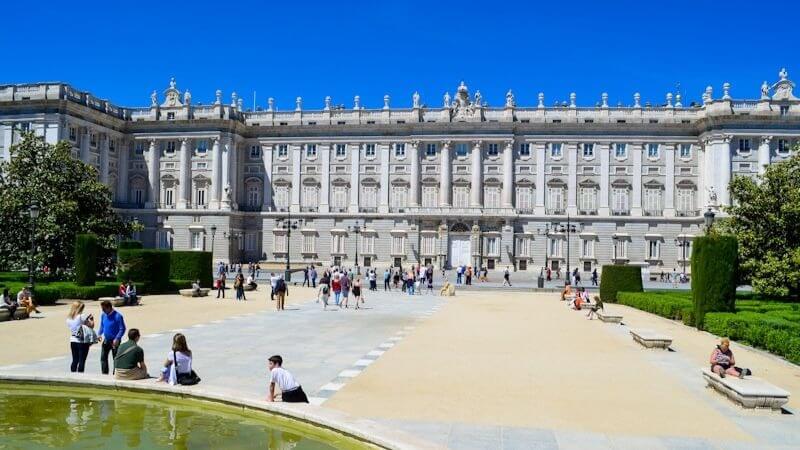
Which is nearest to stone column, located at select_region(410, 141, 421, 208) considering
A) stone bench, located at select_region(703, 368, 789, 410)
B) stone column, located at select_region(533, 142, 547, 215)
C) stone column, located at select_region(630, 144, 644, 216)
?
stone column, located at select_region(533, 142, 547, 215)

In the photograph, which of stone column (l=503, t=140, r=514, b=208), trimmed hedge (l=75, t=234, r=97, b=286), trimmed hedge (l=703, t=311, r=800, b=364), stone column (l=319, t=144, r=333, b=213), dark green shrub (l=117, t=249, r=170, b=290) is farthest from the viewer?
stone column (l=319, t=144, r=333, b=213)

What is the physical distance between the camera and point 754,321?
21344 mm

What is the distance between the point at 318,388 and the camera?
539 inches

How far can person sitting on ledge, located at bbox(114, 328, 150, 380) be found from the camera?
43.3 feet

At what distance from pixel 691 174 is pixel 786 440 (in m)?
65.3

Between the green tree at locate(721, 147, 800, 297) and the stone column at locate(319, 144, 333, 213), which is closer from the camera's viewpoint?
the green tree at locate(721, 147, 800, 297)

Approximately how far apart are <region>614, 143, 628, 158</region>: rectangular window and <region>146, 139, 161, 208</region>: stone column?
4754 cm

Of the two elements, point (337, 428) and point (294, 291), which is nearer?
point (337, 428)

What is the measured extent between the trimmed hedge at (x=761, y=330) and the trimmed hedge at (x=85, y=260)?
27.3 metres

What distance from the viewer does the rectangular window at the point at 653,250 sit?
70.2 metres

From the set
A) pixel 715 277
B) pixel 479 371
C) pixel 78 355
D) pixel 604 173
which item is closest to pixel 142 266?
pixel 78 355

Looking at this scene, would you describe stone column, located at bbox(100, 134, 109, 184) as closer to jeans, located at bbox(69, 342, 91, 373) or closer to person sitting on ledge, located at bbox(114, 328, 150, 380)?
jeans, located at bbox(69, 342, 91, 373)

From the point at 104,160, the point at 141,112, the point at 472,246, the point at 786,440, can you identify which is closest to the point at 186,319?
the point at 786,440

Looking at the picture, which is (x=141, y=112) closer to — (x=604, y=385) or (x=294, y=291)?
(x=294, y=291)
